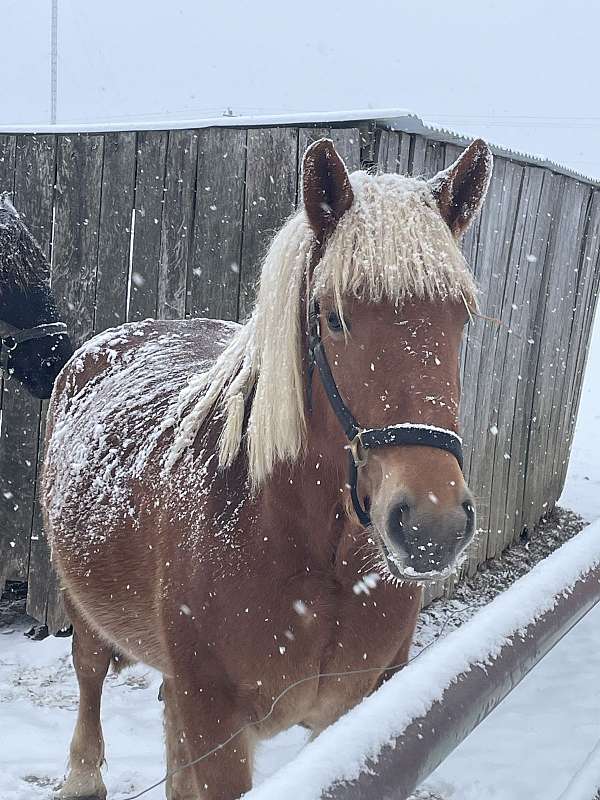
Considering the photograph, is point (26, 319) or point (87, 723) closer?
point (87, 723)

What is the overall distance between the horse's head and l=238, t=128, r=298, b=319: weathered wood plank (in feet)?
6.17

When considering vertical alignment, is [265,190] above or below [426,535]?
above

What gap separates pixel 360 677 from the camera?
1886mm

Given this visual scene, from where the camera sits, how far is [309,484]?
1843 millimetres

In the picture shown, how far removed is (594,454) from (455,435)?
7859 millimetres

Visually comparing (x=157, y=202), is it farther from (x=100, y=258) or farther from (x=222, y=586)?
(x=222, y=586)

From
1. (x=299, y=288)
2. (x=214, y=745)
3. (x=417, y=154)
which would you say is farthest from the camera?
(x=417, y=154)

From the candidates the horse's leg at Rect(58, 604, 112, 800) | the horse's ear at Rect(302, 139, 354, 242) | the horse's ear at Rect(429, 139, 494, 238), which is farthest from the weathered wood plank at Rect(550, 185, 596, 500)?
the horse's ear at Rect(302, 139, 354, 242)

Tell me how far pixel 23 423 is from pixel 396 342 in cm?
333

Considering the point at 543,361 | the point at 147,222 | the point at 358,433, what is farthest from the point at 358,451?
the point at 543,361

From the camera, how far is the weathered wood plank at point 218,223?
3775 millimetres

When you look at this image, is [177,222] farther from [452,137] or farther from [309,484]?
[309,484]

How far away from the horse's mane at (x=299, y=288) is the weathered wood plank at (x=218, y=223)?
70.1 inches

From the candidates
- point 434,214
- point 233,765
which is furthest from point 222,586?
point 434,214
